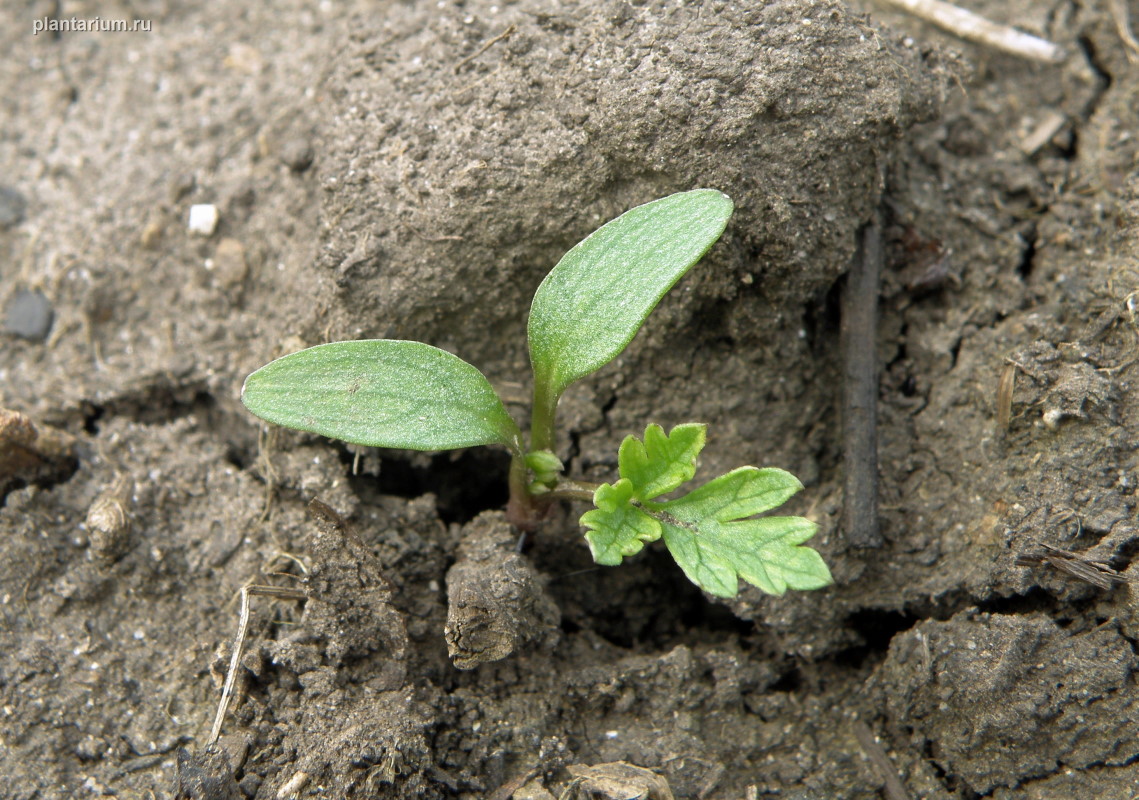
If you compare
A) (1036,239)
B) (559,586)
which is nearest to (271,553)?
(559,586)

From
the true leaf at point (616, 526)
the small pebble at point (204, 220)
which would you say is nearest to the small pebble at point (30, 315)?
the small pebble at point (204, 220)

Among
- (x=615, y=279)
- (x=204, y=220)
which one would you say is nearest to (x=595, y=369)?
(x=615, y=279)

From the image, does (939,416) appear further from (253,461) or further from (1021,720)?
(253,461)

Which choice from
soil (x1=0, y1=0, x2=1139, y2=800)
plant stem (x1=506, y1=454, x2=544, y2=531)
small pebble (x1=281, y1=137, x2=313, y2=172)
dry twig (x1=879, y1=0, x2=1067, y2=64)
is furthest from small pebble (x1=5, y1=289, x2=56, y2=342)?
dry twig (x1=879, y1=0, x2=1067, y2=64)

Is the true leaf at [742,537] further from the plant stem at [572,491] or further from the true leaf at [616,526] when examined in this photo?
the plant stem at [572,491]

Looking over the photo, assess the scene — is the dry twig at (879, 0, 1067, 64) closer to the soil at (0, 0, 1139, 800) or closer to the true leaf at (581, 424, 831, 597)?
the soil at (0, 0, 1139, 800)

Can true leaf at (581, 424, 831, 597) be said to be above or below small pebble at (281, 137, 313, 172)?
below

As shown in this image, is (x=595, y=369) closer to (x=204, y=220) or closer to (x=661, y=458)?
(x=661, y=458)
